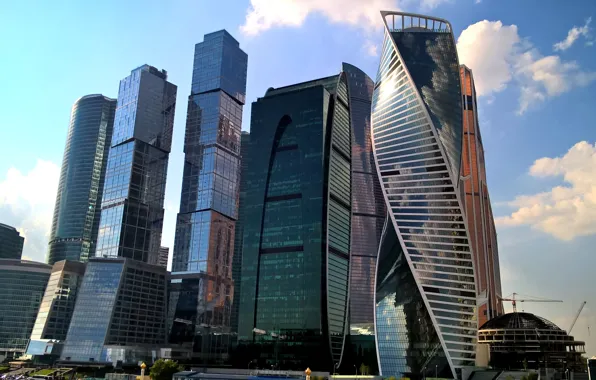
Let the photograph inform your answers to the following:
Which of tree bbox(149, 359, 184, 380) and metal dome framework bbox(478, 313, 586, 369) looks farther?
metal dome framework bbox(478, 313, 586, 369)

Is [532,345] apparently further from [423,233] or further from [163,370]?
[163,370]

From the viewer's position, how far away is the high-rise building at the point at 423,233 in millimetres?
146625

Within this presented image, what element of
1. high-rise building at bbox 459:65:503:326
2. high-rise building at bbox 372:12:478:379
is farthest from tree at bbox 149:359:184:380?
high-rise building at bbox 459:65:503:326

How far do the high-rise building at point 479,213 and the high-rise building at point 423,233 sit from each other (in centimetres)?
2314

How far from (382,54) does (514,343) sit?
99.7 metres

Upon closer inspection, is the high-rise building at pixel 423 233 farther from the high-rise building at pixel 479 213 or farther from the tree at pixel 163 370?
the tree at pixel 163 370

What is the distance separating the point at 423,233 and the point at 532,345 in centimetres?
3694

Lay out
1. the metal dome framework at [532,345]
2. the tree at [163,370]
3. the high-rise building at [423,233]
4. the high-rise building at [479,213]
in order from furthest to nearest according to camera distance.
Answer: the high-rise building at [479,213]
the high-rise building at [423,233]
the metal dome framework at [532,345]
the tree at [163,370]

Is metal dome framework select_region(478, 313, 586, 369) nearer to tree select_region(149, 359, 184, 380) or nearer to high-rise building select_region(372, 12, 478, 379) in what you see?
high-rise building select_region(372, 12, 478, 379)

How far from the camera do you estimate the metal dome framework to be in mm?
133625

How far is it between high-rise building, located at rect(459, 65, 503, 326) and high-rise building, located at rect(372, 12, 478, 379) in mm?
23142

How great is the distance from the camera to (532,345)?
13425 centimetres

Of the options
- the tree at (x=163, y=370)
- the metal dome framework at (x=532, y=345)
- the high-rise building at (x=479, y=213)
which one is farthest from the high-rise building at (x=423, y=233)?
the tree at (x=163, y=370)

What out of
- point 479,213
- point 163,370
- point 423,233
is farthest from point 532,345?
point 163,370
